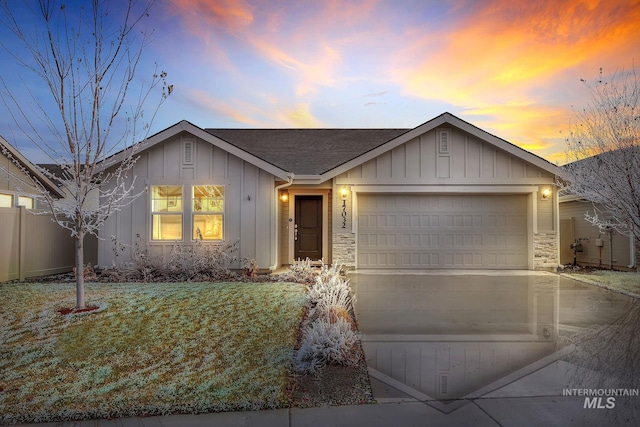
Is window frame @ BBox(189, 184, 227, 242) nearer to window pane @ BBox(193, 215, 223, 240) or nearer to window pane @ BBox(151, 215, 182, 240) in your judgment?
window pane @ BBox(193, 215, 223, 240)

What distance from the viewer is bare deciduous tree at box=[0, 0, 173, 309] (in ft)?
20.1

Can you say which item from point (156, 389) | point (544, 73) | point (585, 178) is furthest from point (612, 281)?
point (156, 389)

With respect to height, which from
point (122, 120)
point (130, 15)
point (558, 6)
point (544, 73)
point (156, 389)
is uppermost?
point (558, 6)

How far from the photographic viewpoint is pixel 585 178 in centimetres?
891

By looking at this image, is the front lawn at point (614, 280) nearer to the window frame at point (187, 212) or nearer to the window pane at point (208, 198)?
the window frame at point (187, 212)

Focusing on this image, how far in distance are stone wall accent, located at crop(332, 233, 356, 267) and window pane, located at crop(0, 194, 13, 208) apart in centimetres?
916

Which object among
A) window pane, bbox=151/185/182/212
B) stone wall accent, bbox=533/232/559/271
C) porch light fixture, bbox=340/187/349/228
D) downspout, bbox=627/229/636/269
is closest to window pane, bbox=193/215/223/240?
window pane, bbox=151/185/182/212

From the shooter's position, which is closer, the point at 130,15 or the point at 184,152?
the point at 130,15

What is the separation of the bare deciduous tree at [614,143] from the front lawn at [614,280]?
1.66 meters

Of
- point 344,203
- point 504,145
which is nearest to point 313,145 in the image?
point 344,203

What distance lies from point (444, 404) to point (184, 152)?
9.86 meters

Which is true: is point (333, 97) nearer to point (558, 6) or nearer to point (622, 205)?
point (558, 6)

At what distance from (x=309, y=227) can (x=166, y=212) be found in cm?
452

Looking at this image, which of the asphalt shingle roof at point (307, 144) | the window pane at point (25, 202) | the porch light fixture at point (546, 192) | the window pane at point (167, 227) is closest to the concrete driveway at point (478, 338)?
the porch light fixture at point (546, 192)
